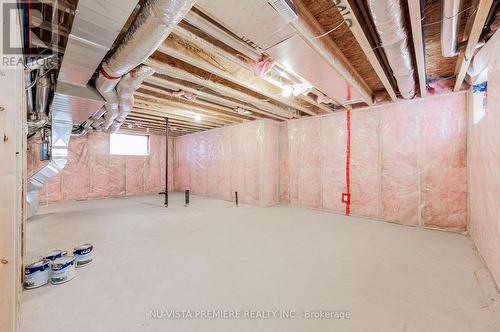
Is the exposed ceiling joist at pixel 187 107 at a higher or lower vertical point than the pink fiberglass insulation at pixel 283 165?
higher

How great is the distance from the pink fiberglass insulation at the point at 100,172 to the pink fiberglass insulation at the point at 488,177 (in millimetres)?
7008

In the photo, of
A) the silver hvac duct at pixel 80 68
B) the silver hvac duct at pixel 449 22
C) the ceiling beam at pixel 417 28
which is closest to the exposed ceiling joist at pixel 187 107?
the silver hvac duct at pixel 80 68

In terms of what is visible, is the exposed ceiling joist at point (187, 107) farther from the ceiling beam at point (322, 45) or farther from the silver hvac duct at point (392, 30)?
the silver hvac duct at point (392, 30)

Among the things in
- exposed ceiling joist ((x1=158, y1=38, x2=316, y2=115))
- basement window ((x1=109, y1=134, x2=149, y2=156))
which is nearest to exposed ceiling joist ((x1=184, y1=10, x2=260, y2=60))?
exposed ceiling joist ((x1=158, y1=38, x2=316, y2=115))

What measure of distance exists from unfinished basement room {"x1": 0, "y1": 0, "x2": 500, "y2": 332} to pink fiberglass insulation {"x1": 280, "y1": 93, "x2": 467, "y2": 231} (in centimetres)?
2

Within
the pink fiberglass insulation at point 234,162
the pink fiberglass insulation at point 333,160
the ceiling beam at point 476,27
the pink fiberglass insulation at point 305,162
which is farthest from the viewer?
the pink fiberglass insulation at point 234,162

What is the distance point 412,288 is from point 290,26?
2146mm

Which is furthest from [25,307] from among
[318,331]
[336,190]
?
[336,190]

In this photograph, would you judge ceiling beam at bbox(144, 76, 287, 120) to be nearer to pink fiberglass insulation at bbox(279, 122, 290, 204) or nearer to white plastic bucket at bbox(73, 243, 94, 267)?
pink fiberglass insulation at bbox(279, 122, 290, 204)

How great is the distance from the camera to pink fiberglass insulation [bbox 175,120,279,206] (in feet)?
15.6

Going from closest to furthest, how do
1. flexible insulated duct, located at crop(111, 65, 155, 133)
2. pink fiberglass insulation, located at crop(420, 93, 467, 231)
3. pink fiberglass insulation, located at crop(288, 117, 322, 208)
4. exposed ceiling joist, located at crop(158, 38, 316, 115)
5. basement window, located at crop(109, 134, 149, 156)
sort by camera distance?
1. exposed ceiling joist, located at crop(158, 38, 316, 115)
2. flexible insulated duct, located at crop(111, 65, 155, 133)
3. pink fiberglass insulation, located at crop(420, 93, 467, 231)
4. pink fiberglass insulation, located at crop(288, 117, 322, 208)
5. basement window, located at crop(109, 134, 149, 156)

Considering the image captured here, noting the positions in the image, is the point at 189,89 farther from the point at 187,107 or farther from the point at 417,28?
the point at 417,28

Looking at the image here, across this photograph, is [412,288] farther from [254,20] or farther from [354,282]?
[254,20]

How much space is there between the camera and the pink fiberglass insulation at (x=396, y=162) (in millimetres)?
2883
